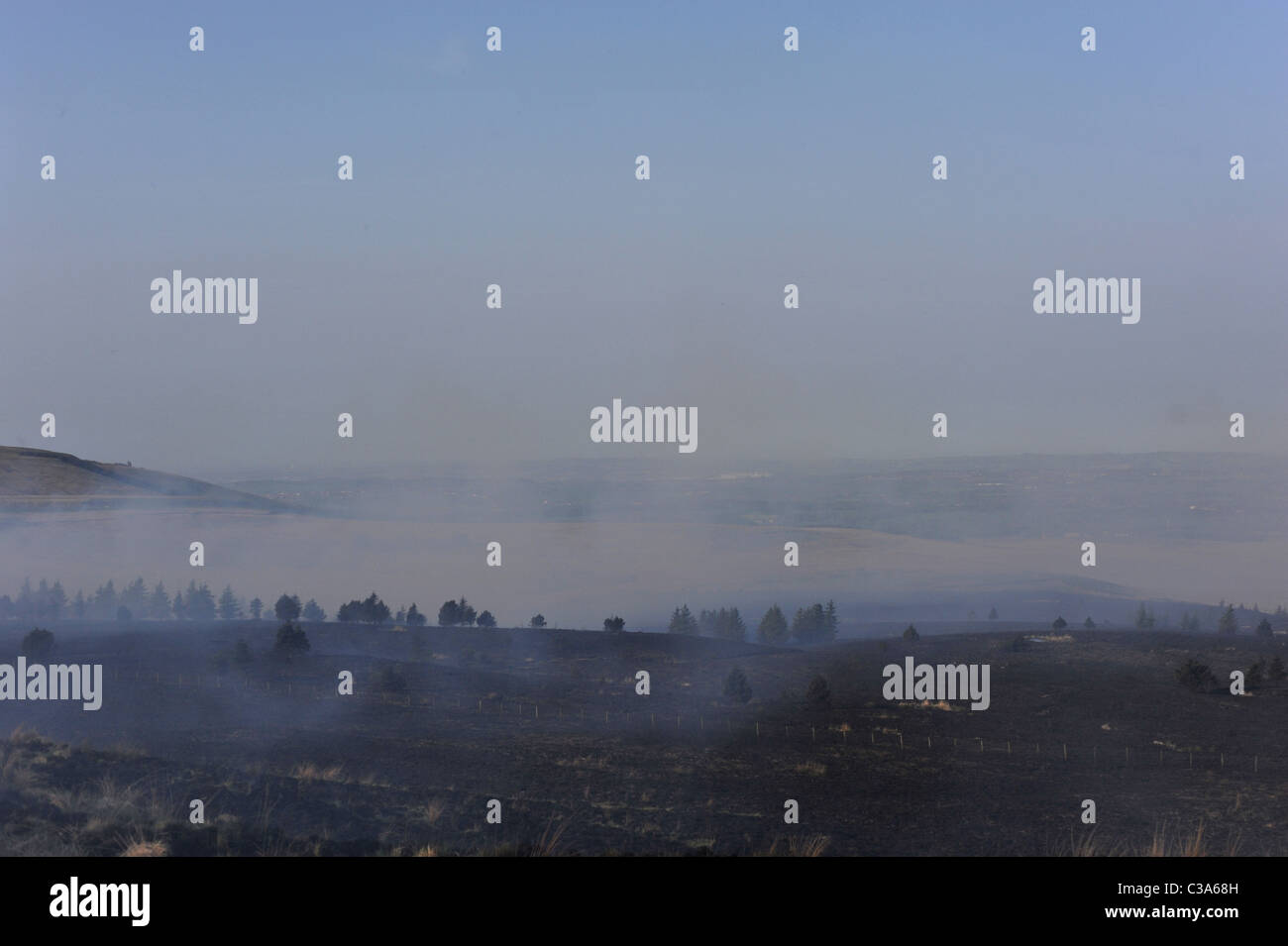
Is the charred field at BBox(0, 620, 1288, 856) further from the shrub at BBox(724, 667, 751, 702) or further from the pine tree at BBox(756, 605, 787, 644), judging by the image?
the pine tree at BBox(756, 605, 787, 644)

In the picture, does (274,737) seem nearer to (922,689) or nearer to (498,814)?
(498,814)

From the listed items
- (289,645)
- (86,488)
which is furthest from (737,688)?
(86,488)

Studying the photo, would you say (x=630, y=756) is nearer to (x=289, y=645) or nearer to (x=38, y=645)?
(x=289, y=645)

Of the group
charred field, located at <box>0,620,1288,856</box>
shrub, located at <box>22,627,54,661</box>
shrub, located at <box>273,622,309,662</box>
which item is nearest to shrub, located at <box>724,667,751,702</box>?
charred field, located at <box>0,620,1288,856</box>

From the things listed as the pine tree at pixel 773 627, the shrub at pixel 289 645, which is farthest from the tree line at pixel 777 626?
the shrub at pixel 289 645

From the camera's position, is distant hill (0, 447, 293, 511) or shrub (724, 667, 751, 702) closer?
shrub (724, 667, 751, 702)
